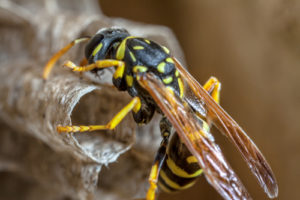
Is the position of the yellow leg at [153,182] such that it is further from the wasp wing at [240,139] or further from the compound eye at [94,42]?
the compound eye at [94,42]

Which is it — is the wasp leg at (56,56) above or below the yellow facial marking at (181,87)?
above

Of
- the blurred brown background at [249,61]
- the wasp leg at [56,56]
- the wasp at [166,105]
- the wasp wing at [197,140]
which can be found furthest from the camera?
the blurred brown background at [249,61]

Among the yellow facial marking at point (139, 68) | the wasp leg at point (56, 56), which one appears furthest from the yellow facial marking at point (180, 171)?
the wasp leg at point (56, 56)

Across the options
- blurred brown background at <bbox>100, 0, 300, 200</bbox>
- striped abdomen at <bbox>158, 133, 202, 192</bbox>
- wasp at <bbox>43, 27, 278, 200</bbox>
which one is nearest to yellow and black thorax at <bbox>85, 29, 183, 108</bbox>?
wasp at <bbox>43, 27, 278, 200</bbox>

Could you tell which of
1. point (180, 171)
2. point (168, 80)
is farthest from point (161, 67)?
point (180, 171)

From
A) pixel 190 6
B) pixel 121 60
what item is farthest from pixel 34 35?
pixel 190 6
